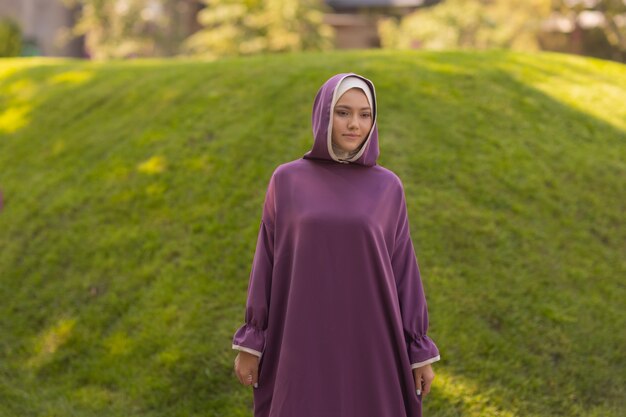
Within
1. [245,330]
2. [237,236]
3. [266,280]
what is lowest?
[237,236]

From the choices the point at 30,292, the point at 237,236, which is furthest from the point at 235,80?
the point at 30,292

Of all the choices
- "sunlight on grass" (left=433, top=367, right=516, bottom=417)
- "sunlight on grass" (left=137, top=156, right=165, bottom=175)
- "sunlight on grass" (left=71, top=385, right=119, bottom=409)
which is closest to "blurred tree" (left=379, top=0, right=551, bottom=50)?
"sunlight on grass" (left=137, top=156, right=165, bottom=175)

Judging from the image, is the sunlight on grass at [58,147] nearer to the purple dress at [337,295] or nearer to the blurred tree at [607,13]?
the purple dress at [337,295]

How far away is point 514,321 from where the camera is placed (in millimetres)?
4625

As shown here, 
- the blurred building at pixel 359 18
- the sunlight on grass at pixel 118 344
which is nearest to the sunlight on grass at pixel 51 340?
the sunlight on grass at pixel 118 344

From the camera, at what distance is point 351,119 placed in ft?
8.36

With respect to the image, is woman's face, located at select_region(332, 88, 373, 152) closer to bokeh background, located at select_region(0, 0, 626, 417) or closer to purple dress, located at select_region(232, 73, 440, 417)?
purple dress, located at select_region(232, 73, 440, 417)

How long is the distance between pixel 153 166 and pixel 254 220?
55.8 inches

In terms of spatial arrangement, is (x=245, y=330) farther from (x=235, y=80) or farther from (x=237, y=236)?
(x=235, y=80)

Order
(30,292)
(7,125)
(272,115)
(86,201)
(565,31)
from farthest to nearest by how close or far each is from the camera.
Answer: (565,31), (7,125), (272,115), (86,201), (30,292)

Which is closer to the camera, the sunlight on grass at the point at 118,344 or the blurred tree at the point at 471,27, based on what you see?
the sunlight on grass at the point at 118,344

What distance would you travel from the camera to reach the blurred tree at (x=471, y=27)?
18.8 meters

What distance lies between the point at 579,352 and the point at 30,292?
13.7ft

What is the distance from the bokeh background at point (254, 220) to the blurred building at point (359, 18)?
1933 centimetres
